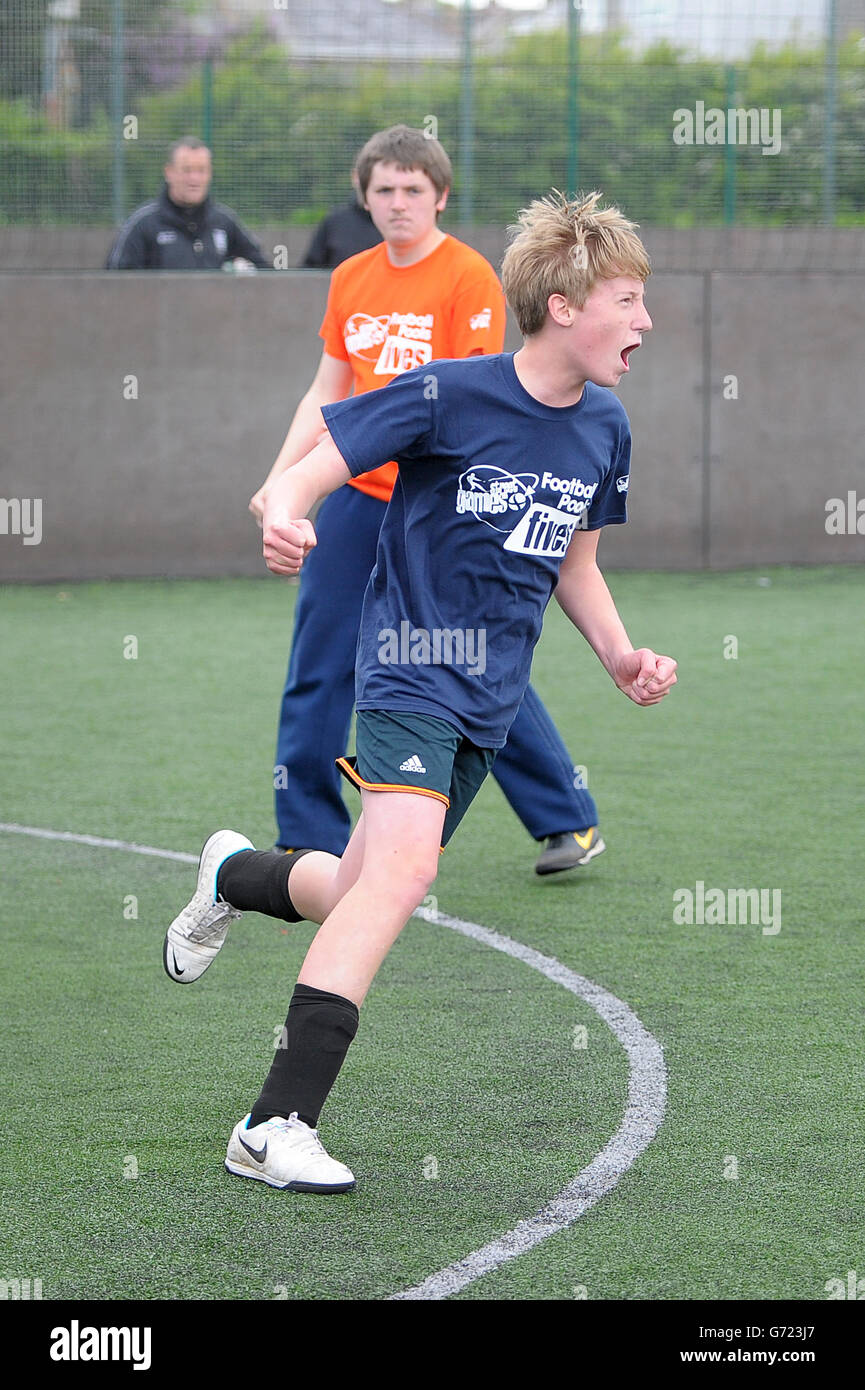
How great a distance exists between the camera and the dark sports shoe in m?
5.77

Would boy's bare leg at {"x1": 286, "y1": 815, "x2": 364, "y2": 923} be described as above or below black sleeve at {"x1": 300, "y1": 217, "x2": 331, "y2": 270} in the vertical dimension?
below

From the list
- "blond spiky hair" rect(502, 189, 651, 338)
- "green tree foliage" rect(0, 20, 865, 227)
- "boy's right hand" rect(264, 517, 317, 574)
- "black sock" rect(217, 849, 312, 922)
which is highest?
"green tree foliage" rect(0, 20, 865, 227)

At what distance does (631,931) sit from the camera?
5227mm

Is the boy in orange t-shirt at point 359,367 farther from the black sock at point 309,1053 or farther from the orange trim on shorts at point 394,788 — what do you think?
the black sock at point 309,1053

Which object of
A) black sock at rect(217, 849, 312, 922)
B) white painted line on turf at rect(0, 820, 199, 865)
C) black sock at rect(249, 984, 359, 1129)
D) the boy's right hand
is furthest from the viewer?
white painted line on turf at rect(0, 820, 199, 865)

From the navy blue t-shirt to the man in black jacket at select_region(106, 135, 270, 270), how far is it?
985 centimetres

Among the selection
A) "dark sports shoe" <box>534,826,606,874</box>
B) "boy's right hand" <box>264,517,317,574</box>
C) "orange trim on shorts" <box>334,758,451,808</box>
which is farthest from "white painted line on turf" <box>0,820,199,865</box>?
"boy's right hand" <box>264,517,317,574</box>

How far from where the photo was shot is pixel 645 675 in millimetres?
3729

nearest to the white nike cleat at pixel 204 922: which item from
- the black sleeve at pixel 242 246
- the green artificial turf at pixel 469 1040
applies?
the green artificial turf at pixel 469 1040

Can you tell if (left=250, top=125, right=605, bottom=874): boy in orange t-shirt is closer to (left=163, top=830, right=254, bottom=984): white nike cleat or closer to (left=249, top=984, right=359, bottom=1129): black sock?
(left=163, top=830, right=254, bottom=984): white nike cleat

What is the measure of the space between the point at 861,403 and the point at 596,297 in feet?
36.6

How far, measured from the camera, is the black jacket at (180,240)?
1314 cm
